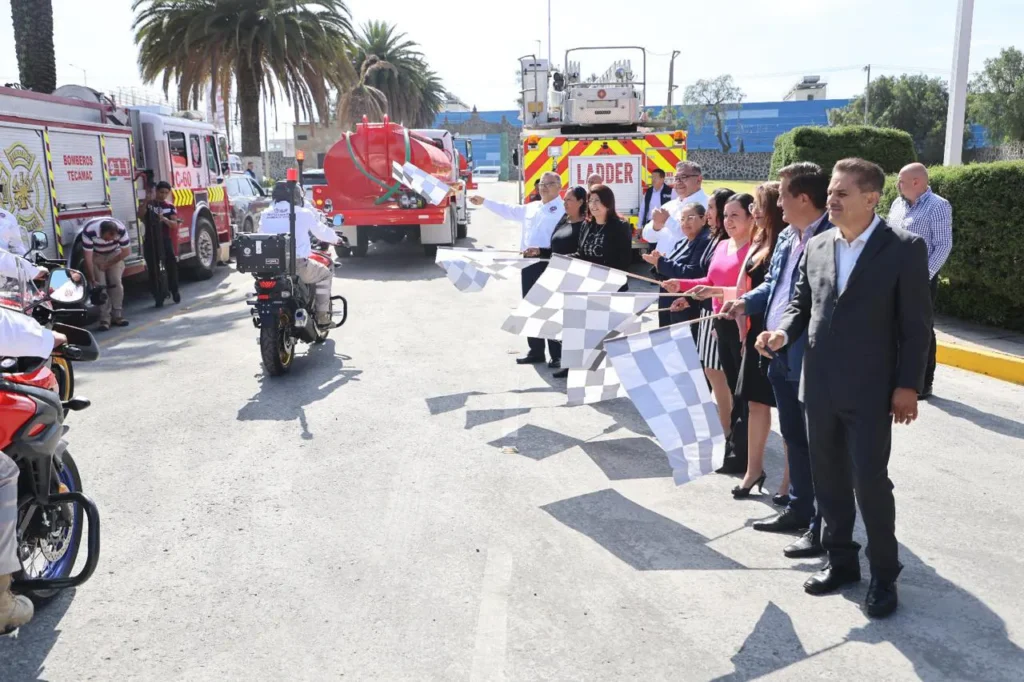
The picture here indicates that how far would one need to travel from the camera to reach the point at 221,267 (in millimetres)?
17953

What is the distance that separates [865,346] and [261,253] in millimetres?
5963

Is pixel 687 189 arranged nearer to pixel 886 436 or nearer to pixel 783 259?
pixel 783 259

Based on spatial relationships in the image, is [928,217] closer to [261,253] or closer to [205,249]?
[261,253]

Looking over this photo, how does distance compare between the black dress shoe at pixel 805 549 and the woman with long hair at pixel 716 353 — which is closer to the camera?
the black dress shoe at pixel 805 549

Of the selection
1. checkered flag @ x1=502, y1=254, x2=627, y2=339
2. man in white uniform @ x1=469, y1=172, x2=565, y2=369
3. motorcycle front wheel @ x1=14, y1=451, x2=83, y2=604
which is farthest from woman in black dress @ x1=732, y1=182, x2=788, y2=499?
motorcycle front wheel @ x1=14, y1=451, x2=83, y2=604

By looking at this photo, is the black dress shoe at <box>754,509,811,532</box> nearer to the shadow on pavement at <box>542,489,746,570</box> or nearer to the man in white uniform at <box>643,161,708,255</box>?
the shadow on pavement at <box>542,489,746,570</box>

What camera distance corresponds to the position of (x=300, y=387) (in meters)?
7.97

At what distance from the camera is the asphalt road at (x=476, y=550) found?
11.5ft

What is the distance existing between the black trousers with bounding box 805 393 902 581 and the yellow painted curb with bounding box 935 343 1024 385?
462cm

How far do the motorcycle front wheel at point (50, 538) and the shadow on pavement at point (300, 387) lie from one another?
238 cm

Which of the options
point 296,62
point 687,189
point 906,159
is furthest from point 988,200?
point 296,62

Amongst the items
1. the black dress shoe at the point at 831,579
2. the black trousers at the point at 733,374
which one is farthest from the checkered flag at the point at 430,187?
the black dress shoe at the point at 831,579

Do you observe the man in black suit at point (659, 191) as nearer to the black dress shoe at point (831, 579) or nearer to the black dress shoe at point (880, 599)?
the black dress shoe at point (831, 579)

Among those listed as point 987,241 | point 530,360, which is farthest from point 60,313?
point 987,241
